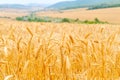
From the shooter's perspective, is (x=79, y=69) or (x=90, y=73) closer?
(x=90, y=73)

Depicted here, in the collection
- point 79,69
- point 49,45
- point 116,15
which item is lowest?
point 116,15

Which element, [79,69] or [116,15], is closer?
[79,69]

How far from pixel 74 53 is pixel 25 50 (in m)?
0.38

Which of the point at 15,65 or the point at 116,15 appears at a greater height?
the point at 15,65

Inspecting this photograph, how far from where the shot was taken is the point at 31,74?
2217mm

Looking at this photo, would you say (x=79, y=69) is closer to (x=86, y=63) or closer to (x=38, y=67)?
(x=86, y=63)

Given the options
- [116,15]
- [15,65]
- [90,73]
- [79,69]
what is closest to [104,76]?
[90,73]

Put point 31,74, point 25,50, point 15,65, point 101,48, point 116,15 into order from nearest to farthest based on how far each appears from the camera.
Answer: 1. point 31,74
2. point 15,65
3. point 25,50
4. point 101,48
5. point 116,15

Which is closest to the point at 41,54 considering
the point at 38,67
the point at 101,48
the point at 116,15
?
the point at 38,67

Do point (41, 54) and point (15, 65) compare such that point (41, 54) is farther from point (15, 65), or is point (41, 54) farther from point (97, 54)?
point (97, 54)

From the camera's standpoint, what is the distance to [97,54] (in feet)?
8.90

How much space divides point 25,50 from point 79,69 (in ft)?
1.43

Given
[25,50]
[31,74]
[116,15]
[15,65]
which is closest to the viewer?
[31,74]

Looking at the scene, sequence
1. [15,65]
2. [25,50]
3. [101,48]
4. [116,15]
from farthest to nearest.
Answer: [116,15] < [101,48] < [25,50] < [15,65]
